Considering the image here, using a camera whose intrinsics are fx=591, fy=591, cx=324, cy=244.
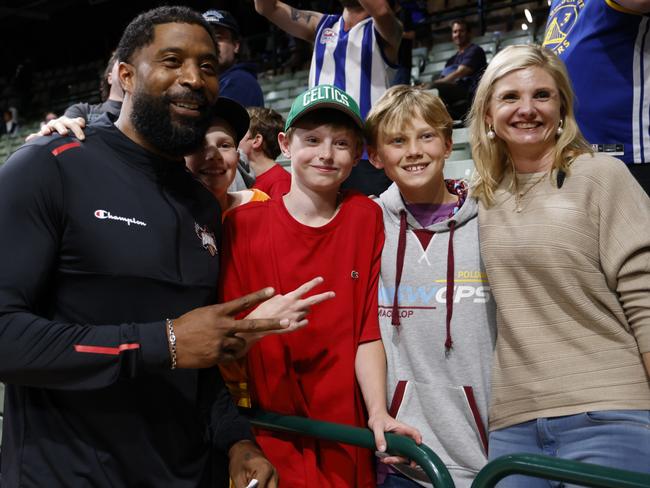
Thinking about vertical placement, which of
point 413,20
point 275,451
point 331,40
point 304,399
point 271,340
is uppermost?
point 413,20

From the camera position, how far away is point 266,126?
3143 millimetres

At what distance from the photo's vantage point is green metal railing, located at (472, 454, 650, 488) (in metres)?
1.05

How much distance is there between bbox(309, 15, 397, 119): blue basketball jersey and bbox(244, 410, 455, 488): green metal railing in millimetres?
1813

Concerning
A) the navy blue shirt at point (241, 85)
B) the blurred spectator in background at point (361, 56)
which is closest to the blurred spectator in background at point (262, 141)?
the navy blue shirt at point (241, 85)

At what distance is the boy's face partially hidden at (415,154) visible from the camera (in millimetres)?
1875

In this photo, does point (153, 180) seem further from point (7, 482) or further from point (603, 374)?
point (603, 374)

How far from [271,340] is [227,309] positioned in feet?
1.32

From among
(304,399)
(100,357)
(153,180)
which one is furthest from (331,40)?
(100,357)

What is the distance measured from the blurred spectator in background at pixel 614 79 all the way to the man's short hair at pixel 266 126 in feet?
5.03

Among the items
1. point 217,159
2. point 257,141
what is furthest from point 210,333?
point 257,141

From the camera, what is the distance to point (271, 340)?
5.65ft

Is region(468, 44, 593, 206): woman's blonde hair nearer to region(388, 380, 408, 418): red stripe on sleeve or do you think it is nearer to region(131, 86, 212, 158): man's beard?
region(388, 380, 408, 418): red stripe on sleeve

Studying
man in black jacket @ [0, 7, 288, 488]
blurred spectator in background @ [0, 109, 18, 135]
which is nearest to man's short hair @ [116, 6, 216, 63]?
man in black jacket @ [0, 7, 288, 488]

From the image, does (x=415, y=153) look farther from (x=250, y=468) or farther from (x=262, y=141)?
(x=262, y=141)
